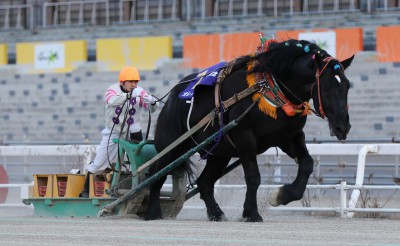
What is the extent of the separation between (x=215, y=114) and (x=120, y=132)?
164 centimetres

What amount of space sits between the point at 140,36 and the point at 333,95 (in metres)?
17.2

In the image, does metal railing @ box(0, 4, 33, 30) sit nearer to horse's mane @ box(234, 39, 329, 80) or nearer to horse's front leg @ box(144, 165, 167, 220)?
horse's front leg @ box(144, 165, 167, 220)

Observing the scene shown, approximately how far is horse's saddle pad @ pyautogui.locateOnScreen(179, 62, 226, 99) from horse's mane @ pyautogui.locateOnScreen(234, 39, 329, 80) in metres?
0.52

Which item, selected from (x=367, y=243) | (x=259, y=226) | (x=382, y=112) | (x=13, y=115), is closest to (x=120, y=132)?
(x=259, y=226)

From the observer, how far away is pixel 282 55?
11500 mm

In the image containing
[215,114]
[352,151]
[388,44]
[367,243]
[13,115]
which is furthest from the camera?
[13,115]

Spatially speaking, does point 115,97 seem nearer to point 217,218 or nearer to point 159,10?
point 217,218

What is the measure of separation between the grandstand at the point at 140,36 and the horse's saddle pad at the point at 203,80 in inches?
474

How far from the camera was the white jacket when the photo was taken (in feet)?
42.0

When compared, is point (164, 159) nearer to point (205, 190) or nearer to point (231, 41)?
point (205, 190)

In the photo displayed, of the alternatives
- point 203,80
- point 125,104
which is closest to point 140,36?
point 125,104

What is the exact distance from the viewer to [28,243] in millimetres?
8914

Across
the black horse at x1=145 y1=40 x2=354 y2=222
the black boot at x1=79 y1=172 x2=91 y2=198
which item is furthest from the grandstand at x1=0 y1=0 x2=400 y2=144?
the black horse at x1=145 y1=40 x2=354 y2=222

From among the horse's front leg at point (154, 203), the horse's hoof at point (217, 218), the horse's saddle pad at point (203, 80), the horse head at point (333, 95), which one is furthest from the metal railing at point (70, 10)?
the horse head at point (333, 95)
